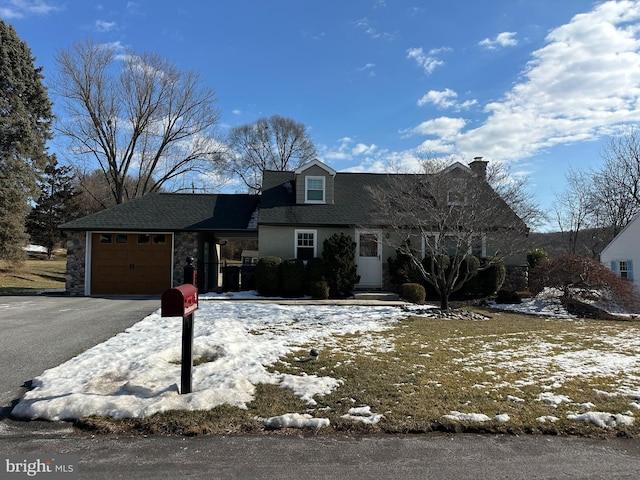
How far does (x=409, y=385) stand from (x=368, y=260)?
1154 cm

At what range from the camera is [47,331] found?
779 cm

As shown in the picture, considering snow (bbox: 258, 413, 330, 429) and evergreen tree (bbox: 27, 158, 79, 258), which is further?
evergreen tree (bbox: 27, 158, 79, 258)

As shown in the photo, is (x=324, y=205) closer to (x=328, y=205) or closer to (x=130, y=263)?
(x=328, y=205)

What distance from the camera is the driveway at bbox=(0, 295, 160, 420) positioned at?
5176 mm

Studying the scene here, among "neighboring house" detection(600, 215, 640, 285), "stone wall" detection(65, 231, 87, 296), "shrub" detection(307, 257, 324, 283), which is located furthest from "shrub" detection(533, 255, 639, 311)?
"stone wall" detection(65, 231, 87, 296)

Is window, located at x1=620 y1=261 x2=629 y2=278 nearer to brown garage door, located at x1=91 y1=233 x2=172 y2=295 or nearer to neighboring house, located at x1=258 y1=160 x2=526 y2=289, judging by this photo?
neighboring house, located at x1=258 y1=160 x2=526 y2=289

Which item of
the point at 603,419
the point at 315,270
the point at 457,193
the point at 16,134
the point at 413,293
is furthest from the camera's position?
the point at 16,134

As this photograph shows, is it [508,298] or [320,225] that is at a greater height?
[320,225]

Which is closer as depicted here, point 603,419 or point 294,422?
point 294,422

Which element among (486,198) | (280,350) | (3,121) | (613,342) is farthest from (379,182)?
(3,121)

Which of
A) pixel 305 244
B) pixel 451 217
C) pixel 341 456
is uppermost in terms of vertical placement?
pixel 451 217

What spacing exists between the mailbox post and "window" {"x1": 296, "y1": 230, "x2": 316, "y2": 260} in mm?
11804

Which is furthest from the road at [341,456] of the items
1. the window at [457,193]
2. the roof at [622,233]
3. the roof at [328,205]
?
the roof at [622,233]

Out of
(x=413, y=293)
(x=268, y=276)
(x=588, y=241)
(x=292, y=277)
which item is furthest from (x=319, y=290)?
(x=588, y=241)
